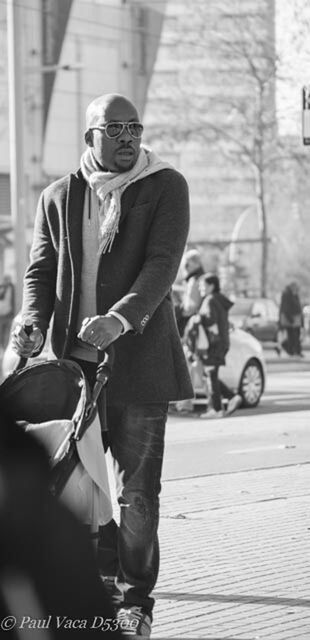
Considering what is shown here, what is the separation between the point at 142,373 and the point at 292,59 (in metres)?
18.4

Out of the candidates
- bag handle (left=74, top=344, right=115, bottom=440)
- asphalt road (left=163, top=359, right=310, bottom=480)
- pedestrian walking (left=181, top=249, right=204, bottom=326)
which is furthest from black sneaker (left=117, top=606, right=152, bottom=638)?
pedestrian walking (left=181, top=249, right=204, bottom=326)

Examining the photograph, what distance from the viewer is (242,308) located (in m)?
37.5

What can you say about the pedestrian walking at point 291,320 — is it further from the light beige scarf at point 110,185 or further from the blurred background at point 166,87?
the light beige scarf at point 110,185

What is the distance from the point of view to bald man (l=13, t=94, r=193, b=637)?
205 inches

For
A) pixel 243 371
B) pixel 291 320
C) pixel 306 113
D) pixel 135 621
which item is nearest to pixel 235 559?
pixel 135 621

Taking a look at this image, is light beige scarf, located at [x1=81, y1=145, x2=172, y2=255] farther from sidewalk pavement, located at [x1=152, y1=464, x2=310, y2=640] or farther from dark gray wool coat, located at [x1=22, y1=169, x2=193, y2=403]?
Answer: sidewalk pavement, located at [x1=152, y1=464, x2=310, y2=640]

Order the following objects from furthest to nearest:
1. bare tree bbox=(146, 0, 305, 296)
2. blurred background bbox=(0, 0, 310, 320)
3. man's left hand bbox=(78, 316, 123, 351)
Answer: blurred background bbox=(0, 0, 310, 320)
bare tree bbox=(146, 0, 305, 296)
man's left hand bbox=(78, 316, 123, 351)

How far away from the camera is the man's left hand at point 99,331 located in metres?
4.85

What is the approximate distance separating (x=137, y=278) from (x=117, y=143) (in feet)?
1.58

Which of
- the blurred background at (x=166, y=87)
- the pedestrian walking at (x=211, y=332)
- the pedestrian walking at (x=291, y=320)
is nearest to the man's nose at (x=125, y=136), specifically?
the pedestrian walking at (x=211, y=332)

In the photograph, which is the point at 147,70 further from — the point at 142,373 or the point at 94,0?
the point at 142,373

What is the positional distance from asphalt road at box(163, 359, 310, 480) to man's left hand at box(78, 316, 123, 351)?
5.65 meters

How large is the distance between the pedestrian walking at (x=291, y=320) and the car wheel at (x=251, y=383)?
51.5 feet

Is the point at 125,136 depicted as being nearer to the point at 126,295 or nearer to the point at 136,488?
the point at 126,295
